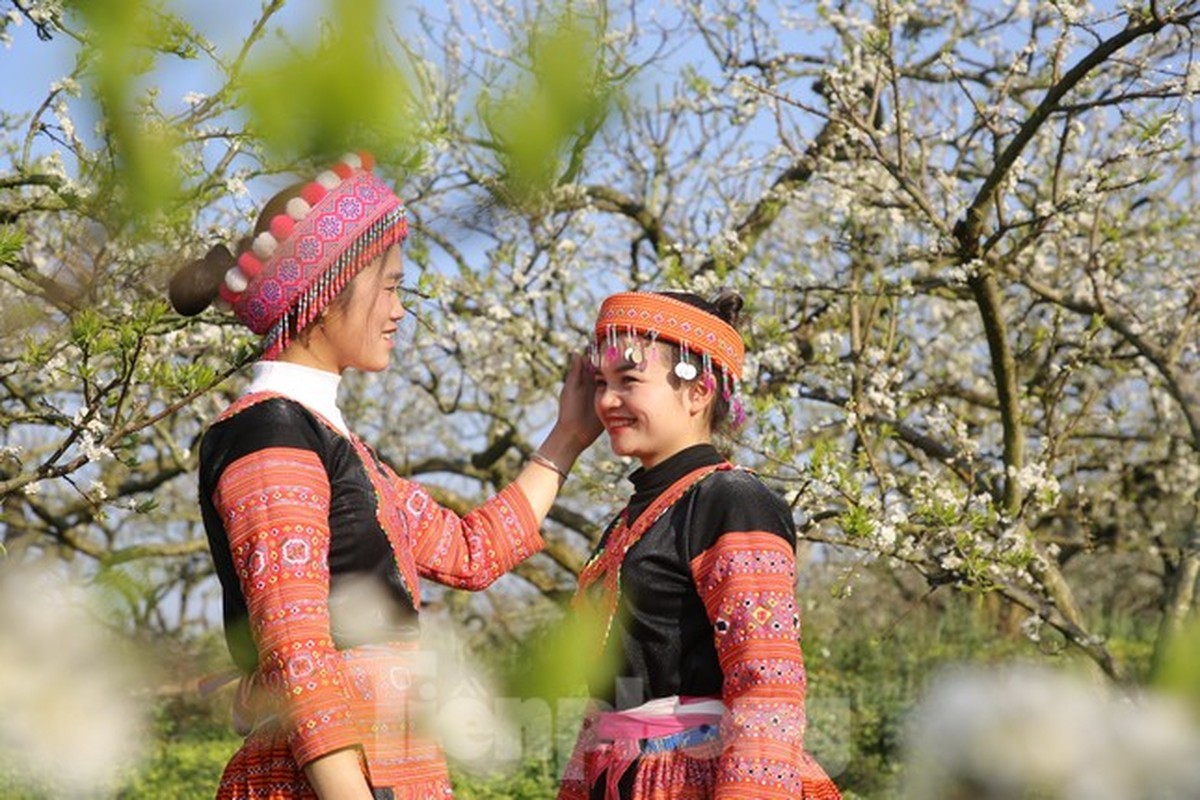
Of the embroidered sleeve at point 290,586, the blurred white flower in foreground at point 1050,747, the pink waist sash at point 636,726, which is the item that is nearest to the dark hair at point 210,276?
the embroidered sleeve at point 290,586

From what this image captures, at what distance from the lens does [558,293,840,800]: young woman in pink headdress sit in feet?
6.12

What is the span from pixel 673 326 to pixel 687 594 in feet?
1.23

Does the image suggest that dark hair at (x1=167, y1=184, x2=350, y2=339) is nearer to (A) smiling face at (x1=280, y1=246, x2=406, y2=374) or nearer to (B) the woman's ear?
(A) smiling face at (x1=280, y1=246, x2=406, y2=374)

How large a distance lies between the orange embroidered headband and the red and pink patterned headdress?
0.38 m

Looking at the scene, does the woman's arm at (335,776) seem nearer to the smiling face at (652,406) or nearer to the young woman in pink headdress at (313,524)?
the young woman in pink headdress at (313,524)

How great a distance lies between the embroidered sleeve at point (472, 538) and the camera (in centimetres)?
222

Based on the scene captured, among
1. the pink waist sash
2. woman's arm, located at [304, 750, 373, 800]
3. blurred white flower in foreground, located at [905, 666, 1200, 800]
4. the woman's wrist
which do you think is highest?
the woman's wrist

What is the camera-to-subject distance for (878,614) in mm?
10172

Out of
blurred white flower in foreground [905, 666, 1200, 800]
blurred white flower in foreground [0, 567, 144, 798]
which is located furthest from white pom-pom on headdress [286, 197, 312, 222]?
blurred white flower in foreground [905, 666, 1200, 800]

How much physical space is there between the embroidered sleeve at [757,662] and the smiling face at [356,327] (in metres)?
0.50

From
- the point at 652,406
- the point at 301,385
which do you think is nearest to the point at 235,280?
the point at 301,385

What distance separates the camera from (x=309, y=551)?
1.73m

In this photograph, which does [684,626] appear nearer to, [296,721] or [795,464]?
[296,721]

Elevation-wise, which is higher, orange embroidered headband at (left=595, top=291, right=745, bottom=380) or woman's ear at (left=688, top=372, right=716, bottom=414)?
orange embroidered headband at (left=595, top=291, right=745, bottom=380)
